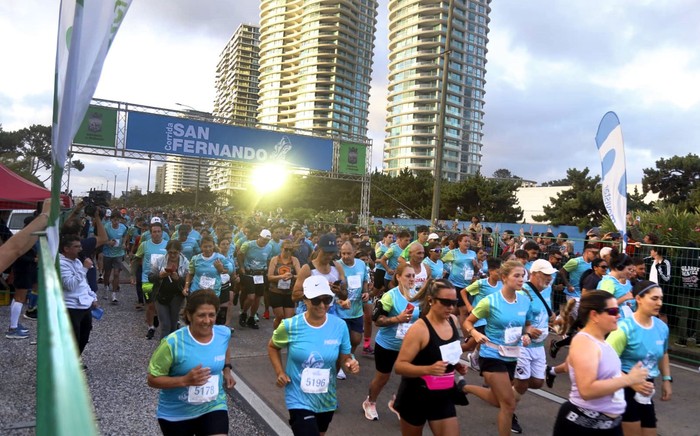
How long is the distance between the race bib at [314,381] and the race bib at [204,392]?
61cm

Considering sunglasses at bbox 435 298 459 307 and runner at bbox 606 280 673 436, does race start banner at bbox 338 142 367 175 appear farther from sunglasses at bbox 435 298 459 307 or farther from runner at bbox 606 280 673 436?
sunglasses at bbox 435 298 459 307

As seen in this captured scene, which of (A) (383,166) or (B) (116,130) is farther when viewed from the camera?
(A) (383,166)

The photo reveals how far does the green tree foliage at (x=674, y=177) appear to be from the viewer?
2745 cm

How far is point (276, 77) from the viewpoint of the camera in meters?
119

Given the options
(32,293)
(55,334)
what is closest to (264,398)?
(55,334)

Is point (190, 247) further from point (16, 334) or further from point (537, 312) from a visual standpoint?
point (537, 312)

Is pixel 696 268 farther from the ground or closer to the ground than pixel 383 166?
closer to the ground

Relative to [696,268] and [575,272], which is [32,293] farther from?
[696,268]

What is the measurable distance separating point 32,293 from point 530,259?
8.66 m

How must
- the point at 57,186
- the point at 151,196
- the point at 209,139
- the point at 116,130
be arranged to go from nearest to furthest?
1. the point at 57,186
2. the point at 116,130
3. the point at 209,139
4. the point at 151,196

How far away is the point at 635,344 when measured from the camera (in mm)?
3818

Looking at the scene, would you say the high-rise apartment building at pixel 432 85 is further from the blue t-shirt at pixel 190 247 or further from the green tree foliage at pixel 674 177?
the blue t-shirt at pixel 190 247

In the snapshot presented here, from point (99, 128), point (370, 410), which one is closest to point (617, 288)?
point (370, 410)

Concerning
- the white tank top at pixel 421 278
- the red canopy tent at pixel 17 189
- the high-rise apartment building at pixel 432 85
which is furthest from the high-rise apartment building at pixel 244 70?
the white tank top at pixel 421 278
